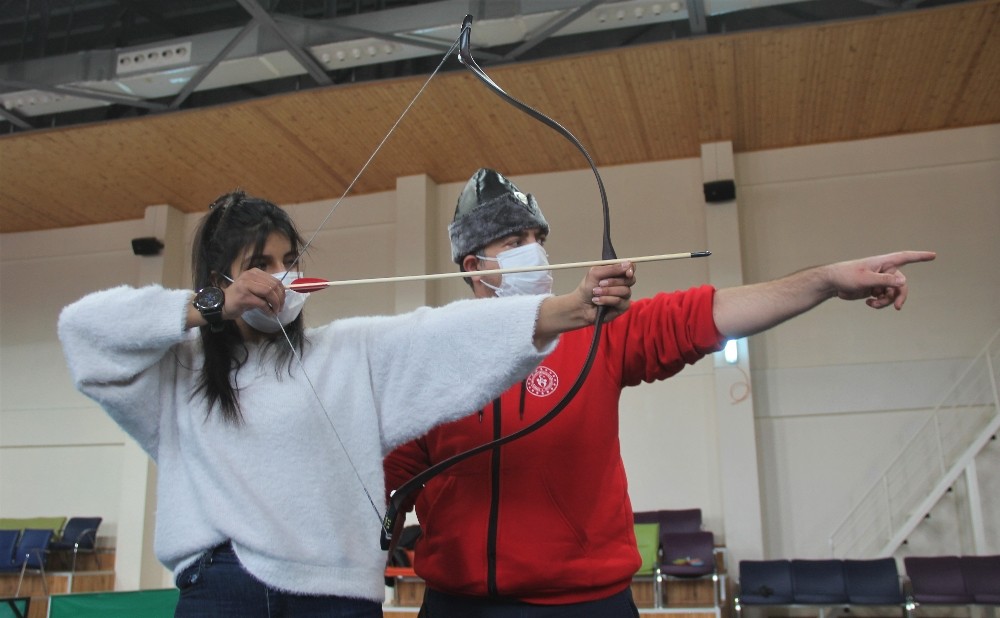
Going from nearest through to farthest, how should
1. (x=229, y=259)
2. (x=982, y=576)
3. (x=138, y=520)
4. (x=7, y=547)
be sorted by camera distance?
(x=229, y=259), (x=982, y=576), (x=7, y=547), (x=138, y=520)

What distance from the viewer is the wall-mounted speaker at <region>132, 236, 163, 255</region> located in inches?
376

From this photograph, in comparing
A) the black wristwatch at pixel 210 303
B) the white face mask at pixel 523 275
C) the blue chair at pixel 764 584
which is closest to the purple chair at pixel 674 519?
the blue chair at pixel 764 584

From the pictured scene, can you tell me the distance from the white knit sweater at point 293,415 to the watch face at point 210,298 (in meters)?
0.02

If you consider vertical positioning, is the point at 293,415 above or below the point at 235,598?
above

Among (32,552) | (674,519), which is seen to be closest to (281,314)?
(674,519)

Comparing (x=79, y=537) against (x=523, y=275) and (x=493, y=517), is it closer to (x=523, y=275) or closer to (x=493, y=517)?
(x=523, y=275)

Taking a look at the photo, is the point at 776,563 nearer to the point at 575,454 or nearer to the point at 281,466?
the point at 575,454

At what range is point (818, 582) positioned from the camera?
6316 mm

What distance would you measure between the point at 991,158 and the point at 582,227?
376 cm

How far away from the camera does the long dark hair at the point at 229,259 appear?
1.35m

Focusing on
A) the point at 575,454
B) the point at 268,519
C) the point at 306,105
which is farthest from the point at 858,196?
the point at 268,519

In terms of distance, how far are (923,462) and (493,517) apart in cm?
705

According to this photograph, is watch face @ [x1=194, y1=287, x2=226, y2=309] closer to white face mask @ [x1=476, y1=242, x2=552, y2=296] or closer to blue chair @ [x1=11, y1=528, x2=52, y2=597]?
white face mask @ [x1=476, y1=242, x2=552, y2=296]

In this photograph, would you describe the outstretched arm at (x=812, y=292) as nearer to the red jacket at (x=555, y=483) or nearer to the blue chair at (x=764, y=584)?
the red jacket at (x=555, y=483)
